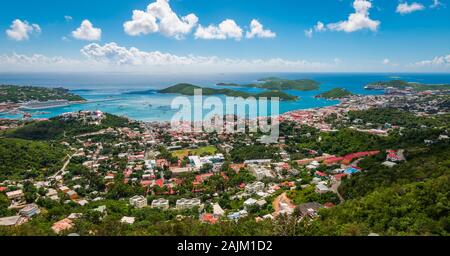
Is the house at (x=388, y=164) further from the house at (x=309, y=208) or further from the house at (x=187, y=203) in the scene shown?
the house at (x=187, y=203)

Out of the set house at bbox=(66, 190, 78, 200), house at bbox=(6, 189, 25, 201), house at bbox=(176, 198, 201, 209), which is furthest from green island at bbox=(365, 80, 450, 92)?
house at bbox=(6, 189, 25, 201)

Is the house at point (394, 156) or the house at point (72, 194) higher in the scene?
A: the house at point (394, 156)

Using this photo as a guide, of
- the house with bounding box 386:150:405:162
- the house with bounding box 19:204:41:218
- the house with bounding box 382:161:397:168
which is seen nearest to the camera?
the house with bounding box 19:204:41:218

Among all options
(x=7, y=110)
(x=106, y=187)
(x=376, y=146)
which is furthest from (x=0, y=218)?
(x=7, y=110)

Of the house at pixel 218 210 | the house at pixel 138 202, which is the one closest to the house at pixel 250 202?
the house at pixel 218 210

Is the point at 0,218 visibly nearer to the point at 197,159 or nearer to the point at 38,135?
the point at 197,159

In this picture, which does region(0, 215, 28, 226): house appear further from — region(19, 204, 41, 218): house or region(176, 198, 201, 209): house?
region(176, 198, 201, 209): house
